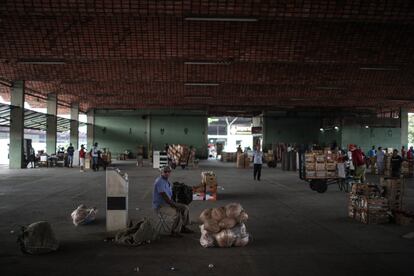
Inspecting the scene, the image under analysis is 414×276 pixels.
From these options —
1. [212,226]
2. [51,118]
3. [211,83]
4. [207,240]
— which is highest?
[211,83]

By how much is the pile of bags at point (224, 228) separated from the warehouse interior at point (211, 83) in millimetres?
194

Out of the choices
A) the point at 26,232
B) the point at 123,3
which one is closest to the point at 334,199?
the point at 123,3

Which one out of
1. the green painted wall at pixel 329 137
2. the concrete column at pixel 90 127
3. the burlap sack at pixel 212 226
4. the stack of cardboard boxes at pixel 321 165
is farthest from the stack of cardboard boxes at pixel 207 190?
the concrete column at pixel 90 127

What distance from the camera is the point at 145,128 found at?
4350 centimetres

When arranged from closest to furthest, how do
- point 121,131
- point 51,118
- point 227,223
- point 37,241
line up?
point 37,241 < point 227,223 < point 51,118 < point 121,131

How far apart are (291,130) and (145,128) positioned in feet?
52.5

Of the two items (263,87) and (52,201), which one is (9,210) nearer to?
(52,201)

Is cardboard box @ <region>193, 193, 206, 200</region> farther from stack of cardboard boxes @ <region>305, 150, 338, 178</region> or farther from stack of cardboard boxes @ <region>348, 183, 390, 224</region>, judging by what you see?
stack of cardboard boxes @ <region>348, 183, 390, 224</region>

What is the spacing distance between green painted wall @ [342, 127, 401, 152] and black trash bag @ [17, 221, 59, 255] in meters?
36.7

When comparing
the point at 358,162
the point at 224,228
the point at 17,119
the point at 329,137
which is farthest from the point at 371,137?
the point at 224,228

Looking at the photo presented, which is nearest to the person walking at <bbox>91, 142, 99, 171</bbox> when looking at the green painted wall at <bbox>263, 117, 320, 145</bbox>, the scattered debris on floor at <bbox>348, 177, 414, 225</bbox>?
the scattered debris on floor at <bbox>348, 177, 414, 225</bbox>

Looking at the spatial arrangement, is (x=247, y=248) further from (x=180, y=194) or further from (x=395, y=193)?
(x=395, y=193)

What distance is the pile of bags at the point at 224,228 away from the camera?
692cm

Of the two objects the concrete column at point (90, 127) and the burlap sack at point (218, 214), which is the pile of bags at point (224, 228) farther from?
the concrete column at point (90, 127)
